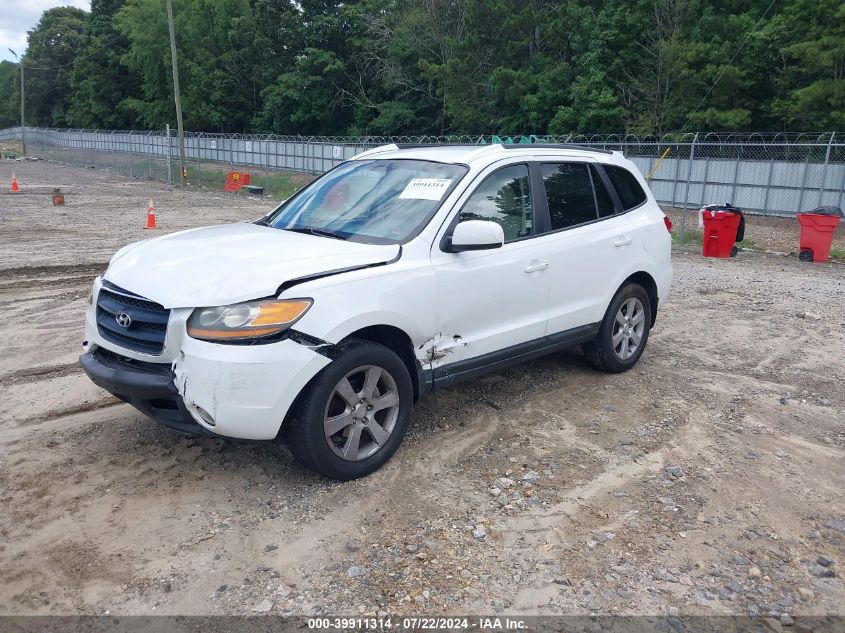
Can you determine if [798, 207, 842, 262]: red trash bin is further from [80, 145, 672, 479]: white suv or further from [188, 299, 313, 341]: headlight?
[188, 299, 313, 341]: headlight

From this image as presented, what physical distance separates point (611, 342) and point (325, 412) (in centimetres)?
295

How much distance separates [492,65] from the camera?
3738cm

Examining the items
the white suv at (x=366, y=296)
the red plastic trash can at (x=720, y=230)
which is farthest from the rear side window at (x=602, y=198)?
the red plastic trash can at (x=720, y=230)

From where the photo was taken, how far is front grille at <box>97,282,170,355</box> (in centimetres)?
388

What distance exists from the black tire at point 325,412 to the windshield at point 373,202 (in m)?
0.78

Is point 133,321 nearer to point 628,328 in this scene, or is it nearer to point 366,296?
point 366,296

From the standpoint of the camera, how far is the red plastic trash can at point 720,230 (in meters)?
13.7

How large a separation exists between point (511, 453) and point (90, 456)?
8.59 ft

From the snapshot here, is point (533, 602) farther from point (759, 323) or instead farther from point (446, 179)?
point (759, 323)

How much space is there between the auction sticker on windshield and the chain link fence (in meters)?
8.50

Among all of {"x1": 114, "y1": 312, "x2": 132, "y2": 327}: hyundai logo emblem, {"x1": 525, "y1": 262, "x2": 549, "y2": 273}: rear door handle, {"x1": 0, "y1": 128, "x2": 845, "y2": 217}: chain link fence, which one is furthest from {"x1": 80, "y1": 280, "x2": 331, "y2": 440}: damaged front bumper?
{"x1": 0, "y1": 128, "x2": 845, "y2": 217}: chain link fence

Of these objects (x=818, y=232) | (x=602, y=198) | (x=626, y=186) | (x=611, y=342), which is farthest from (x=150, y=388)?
(x=818, y=232)

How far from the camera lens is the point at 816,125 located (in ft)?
85.8

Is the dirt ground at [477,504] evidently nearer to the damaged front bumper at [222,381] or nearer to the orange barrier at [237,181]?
the damaged front bumper at [222,381]
